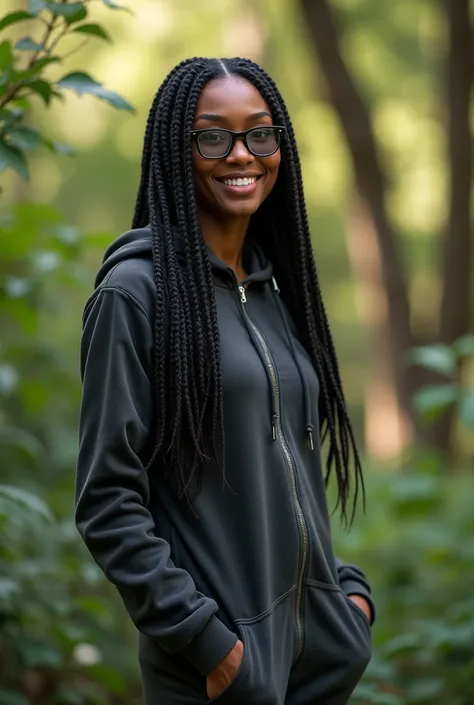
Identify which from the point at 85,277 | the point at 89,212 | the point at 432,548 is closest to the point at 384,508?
the point at 432,548

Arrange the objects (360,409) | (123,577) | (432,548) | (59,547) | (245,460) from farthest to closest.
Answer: (360,409) → (432,548) → (59,547) → (245,460) → (123,577)

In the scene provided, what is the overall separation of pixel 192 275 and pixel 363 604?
3.50 feet

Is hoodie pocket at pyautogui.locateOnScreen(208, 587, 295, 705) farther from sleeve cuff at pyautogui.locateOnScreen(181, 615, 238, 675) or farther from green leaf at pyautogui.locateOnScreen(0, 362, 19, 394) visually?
green leaf at pyautogui.locateOnScreen(0, 362, 19, 394)

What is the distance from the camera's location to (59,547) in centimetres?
488

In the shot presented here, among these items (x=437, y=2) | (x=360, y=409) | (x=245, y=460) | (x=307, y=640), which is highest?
(x=437, y=2)

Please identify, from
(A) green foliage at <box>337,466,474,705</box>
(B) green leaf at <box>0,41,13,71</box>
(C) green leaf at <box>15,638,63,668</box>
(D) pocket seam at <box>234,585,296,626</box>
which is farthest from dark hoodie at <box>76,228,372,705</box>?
(A) green foliage at <box>337,466,474,705</box>

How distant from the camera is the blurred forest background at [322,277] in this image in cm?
404

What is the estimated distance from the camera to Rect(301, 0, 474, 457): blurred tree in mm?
8797

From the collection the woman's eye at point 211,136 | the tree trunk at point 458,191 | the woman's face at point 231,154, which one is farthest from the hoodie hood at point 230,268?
the tree trunk at point 458,191

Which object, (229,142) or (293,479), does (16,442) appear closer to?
(293,479)

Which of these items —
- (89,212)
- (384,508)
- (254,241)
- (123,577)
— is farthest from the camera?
(89,212)

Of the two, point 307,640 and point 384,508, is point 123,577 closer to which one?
point 307,640

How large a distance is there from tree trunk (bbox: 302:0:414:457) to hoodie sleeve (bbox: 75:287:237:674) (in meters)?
6.84

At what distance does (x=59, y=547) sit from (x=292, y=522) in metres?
2.40
